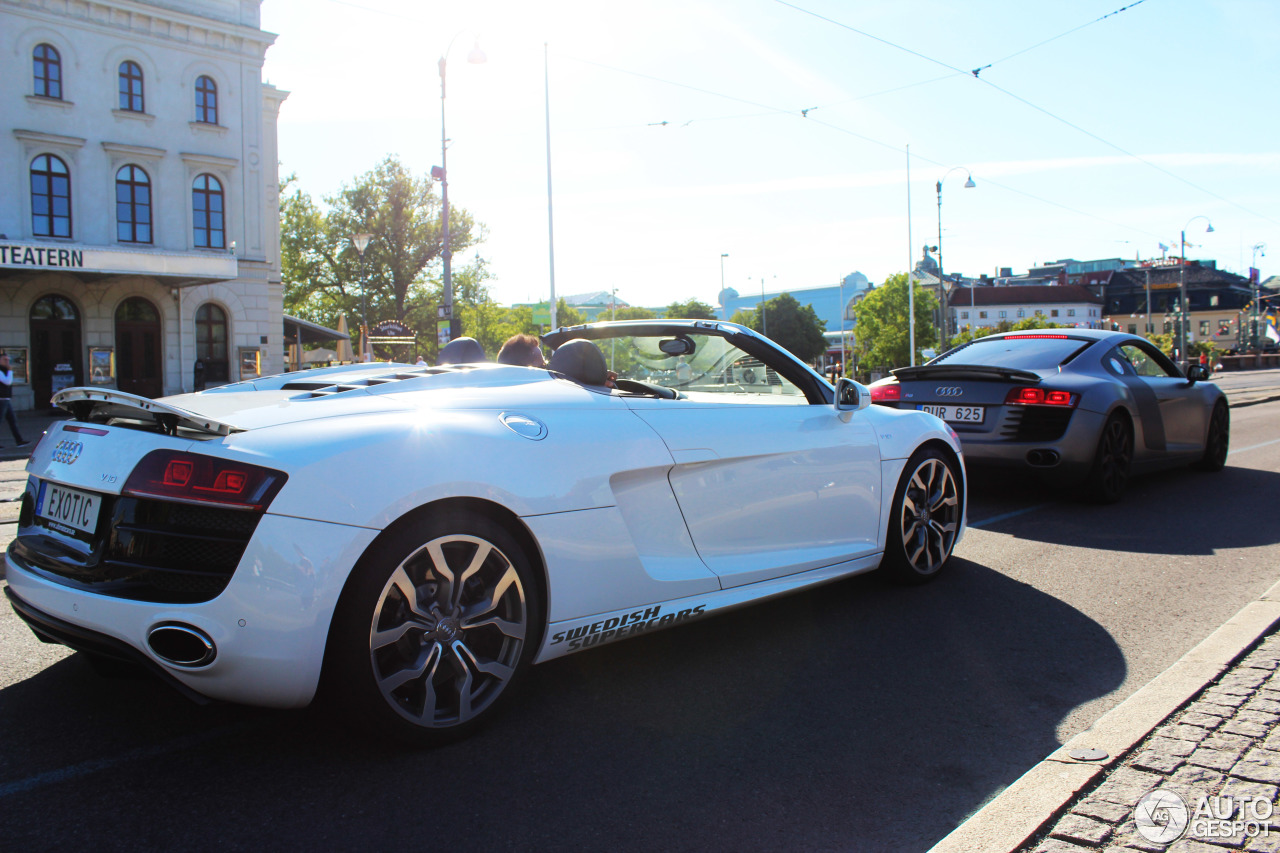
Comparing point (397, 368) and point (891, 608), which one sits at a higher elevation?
point (397, 368)

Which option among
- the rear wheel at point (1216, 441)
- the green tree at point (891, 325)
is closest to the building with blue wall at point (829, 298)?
the green tree at point (891, 325)

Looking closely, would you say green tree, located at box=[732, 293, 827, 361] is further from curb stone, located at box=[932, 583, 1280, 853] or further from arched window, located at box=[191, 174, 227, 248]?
curb stone, located at box=[932, 583, 1280, 853]

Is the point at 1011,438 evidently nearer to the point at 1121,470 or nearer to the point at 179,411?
the point at 1121,470

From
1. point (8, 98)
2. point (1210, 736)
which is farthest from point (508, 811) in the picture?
point (8, 98)

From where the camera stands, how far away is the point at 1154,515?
6863 millimetres

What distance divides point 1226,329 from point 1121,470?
139717 millimetres

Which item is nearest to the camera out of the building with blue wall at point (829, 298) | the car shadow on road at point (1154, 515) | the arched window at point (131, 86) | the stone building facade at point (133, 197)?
the car shadow on road at point (1154, 515)

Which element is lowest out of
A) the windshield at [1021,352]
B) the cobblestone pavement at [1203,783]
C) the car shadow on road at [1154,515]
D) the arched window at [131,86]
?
the cobblestone pavement at [1203,783]

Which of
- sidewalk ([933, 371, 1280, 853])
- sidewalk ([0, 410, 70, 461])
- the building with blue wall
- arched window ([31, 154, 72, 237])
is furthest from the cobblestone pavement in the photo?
the building with blue wall

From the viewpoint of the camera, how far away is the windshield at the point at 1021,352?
7512 mm

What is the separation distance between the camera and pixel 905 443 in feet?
15.1

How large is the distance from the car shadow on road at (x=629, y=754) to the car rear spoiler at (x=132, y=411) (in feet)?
3.11

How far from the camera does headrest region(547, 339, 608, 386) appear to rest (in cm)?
357

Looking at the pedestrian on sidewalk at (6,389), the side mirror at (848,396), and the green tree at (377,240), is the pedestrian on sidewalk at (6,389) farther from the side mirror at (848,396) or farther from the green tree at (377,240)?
the green tree at (377,240)
